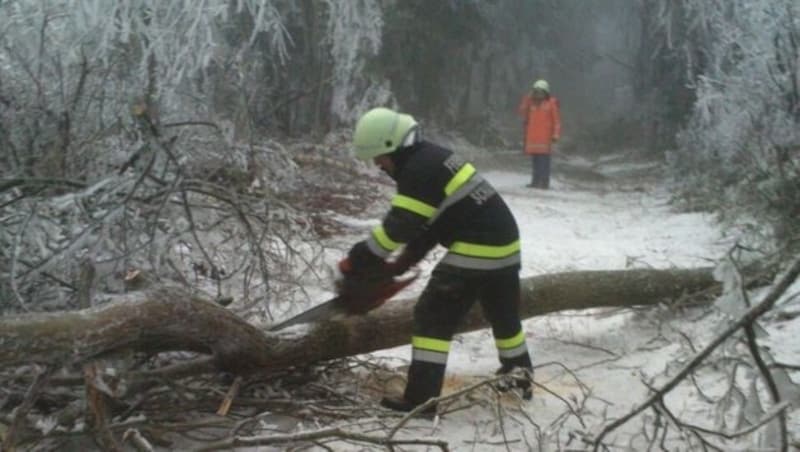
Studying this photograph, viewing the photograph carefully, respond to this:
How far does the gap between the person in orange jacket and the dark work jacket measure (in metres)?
8.54

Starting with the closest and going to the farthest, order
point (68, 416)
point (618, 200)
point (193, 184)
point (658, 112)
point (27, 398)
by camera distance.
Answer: point (27, 398), point (68, 416), point (193, 184), point (618, 200), point (658, 112)

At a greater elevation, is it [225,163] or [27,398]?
[225,163]

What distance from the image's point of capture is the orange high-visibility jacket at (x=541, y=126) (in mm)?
12195

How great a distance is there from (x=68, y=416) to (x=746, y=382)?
2803mm

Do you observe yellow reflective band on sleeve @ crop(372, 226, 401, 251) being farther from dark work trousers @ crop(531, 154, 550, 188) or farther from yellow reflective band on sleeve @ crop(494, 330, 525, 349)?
dark work trousers @ crop(531, 154, 550, 188)

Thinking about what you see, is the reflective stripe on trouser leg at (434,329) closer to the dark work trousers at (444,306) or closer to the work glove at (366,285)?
the dark work trousers at (444,306)

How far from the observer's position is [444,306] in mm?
3764

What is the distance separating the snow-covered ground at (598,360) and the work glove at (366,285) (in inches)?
19.2

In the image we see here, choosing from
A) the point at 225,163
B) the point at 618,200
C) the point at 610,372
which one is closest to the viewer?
the point at 610,372

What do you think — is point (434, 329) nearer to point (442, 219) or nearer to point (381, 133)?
point (442, 219)

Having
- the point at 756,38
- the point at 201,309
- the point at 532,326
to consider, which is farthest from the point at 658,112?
the point at 201,309

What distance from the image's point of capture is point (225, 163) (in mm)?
5672

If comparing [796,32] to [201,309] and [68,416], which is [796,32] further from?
[68,416]

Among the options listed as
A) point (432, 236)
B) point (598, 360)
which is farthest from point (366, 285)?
point (598, 360)
